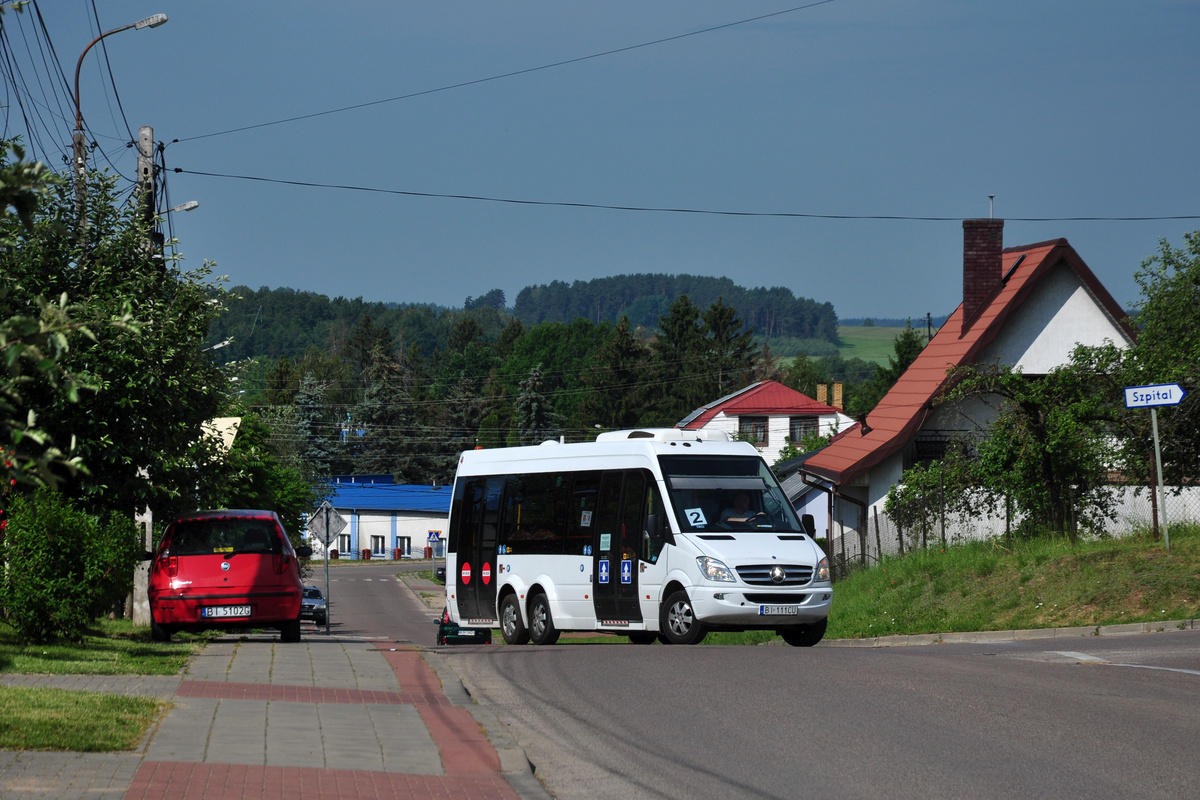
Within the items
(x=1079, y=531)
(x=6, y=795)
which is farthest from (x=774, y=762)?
(x=1079, y=531)

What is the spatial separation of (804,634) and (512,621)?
4372mm

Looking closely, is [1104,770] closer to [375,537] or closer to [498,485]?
[498,485]

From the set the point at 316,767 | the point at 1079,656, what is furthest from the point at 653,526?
the point at 316,767

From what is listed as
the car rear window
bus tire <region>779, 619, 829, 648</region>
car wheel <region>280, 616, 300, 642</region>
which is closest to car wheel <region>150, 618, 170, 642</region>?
the car rear window

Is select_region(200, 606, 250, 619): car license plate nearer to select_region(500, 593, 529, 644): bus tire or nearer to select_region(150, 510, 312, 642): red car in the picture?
select_region(150, 510, 312, 642): red car

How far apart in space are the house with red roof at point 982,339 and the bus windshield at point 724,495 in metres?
15.6

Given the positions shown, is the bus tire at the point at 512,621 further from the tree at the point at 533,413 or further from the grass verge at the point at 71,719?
the tree at the point at 533,413

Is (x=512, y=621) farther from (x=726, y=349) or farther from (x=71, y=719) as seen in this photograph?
(x=726, y=349)

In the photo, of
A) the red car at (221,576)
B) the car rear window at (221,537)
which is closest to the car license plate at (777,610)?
the red car at (221,576)

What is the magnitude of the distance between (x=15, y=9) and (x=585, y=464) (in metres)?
13.5

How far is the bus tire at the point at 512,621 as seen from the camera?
18.2 metres

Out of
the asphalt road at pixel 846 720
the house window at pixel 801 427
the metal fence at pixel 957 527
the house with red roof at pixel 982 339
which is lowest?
the asphalt road at pixel 846 720

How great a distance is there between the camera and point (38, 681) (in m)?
10.7

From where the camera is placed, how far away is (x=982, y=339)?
32.2 metres
